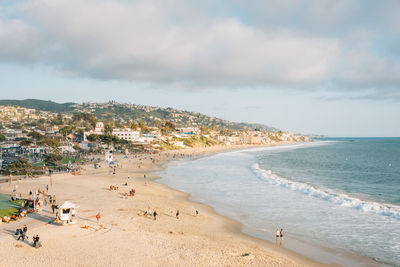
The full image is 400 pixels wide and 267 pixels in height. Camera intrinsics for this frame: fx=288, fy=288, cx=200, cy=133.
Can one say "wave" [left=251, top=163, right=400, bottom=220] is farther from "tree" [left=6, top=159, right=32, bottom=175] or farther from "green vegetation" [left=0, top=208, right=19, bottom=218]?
"tree" [left=6, top=159, right=32, bottom=175]

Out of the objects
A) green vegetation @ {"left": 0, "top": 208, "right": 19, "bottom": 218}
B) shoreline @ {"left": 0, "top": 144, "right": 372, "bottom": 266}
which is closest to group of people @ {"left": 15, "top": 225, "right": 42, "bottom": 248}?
shoreline @ {"left": 0, "top": 144, "right": 372, "bottom": 266}

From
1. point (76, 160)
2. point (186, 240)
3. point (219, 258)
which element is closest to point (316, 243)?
point (219, 258)

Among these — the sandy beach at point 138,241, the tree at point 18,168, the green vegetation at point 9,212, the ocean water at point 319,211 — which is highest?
the ocean water at point 319,211

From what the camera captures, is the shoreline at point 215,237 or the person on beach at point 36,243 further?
the person on beach at point 36,243

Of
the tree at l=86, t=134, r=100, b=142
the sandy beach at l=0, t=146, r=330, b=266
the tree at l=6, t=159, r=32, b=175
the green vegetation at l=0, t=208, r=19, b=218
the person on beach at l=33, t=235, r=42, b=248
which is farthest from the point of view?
the tree at l=86, t=134, r=100, b=142

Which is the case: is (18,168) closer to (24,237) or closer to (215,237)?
(24,237)

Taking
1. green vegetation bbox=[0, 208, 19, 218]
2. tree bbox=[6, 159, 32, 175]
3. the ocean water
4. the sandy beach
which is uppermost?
the ocean water

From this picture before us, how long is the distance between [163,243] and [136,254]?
2.32 m

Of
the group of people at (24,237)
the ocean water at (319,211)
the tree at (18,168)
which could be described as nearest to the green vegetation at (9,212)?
the group of people at (24,237)

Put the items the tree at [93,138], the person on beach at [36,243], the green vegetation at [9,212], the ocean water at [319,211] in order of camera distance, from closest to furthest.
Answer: the person on beach at [36,243] < the ocean water at [319,211] < the green vegetation at [9,212] < the tree at [93,138]

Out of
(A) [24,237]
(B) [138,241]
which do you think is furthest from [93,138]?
(B) [138,241]

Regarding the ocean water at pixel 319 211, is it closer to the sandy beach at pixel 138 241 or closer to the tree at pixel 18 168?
the sandy beach at pixel 138 241

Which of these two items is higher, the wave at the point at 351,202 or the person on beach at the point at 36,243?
the wave at the point at 351,202

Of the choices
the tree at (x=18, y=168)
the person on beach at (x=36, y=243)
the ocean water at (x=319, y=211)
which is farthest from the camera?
the tree at (x=18, y=168)
